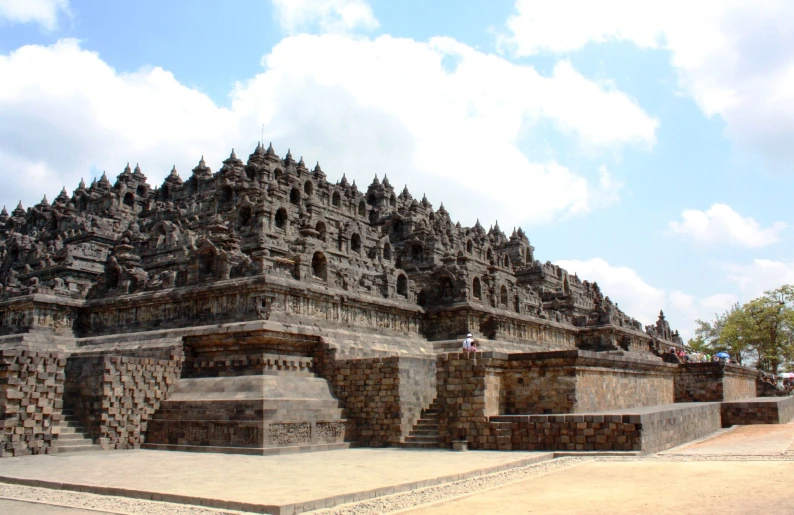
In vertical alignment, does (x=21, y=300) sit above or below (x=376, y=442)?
above

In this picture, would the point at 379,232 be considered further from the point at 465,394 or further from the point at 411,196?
the point at 465,394

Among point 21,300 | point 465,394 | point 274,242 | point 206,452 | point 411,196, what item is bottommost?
point 206,452

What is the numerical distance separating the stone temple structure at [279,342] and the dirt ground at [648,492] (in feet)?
11.7

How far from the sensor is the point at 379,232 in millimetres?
47125

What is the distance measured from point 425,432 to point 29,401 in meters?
12.3

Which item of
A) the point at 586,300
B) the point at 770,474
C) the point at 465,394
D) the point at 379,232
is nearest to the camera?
the point at 770,474

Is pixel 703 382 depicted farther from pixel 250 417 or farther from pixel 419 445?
pixel 250 417

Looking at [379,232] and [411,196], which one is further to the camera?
[411,196]

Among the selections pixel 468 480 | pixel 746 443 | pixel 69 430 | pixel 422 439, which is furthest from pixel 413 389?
pixel 69 430

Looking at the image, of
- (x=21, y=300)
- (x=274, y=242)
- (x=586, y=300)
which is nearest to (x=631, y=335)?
(x=586, y=300)

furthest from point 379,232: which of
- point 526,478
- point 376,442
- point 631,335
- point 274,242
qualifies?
point 526,478

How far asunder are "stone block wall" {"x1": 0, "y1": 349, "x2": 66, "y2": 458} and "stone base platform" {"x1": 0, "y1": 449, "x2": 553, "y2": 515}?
34.2 inches

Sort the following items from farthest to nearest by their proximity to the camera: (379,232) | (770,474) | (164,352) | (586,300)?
(586,300)
(379,232)
(164,352)
(770,474)

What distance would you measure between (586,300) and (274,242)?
32.8 metres
